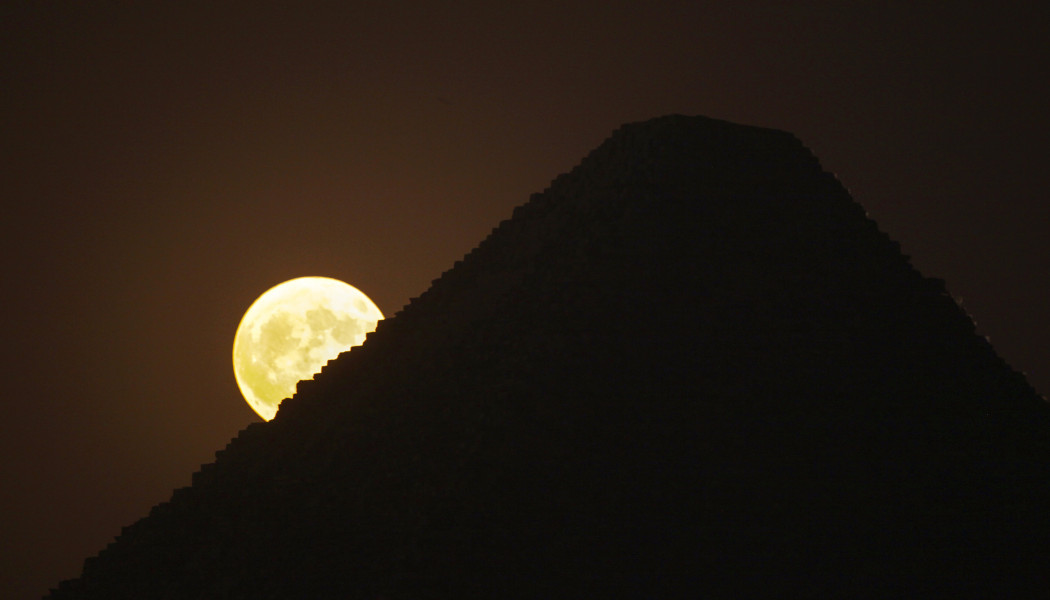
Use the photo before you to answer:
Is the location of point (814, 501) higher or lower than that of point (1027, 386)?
lower

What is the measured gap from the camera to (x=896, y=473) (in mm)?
17016

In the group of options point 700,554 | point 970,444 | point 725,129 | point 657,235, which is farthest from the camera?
point 725,129

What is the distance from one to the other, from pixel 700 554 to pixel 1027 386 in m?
11.0

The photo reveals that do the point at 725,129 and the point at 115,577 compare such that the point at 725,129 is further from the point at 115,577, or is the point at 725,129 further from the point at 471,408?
the point at 115,577

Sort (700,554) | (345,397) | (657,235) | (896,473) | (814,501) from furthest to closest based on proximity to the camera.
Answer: (345,397) < (657,235) < (896,473) < (814,501) < (700,554)

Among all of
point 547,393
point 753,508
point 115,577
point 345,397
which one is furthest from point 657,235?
point 115,577

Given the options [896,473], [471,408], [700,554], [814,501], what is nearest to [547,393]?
[471,408]

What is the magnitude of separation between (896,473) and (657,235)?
7029 mm

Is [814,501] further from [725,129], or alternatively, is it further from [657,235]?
[725,129]

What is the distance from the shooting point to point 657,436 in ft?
53.1

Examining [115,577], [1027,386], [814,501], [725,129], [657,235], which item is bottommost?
[115,577]

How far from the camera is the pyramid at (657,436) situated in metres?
14.9

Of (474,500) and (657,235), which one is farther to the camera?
(657,235)

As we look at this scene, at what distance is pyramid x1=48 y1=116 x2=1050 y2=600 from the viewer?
14.9m
